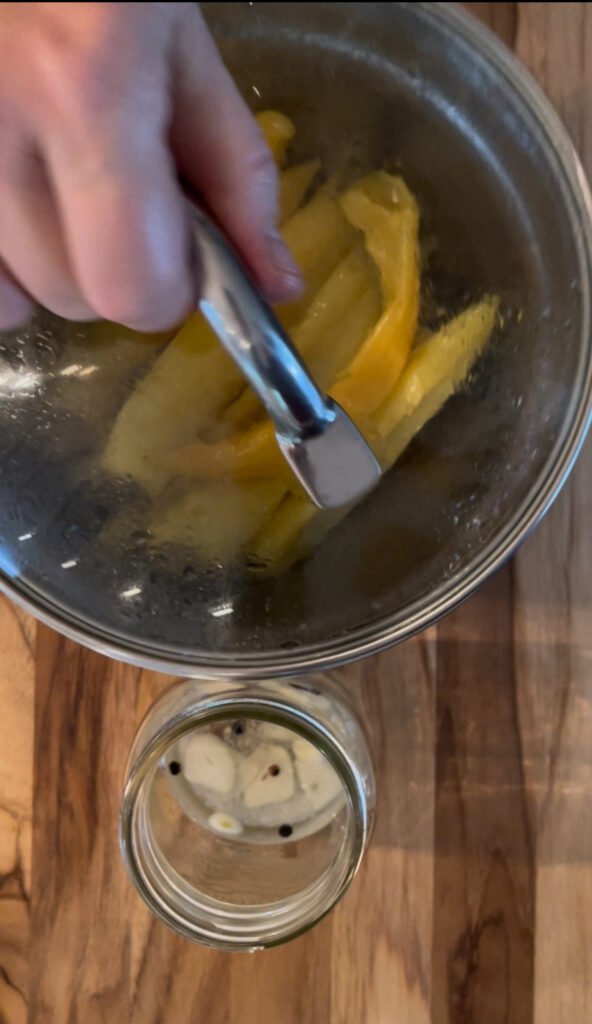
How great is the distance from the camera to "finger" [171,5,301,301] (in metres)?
0.22

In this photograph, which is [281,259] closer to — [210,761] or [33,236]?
[33,236]

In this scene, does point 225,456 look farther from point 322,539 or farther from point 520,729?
point 520,729

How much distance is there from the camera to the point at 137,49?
181 mm

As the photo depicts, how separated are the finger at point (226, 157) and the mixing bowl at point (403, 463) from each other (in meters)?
0.10

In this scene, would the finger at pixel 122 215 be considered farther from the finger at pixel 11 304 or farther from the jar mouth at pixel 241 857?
the jar mouth at pixel 241 857

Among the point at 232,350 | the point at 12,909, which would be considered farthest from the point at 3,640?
the point at 232,350

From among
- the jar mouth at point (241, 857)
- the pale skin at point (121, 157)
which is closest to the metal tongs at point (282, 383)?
the pale skin at point (121, 157)

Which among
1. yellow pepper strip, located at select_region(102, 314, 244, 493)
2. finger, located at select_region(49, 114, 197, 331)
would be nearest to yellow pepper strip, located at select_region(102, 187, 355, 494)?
yellow pepper strip, located at select_region(102, 314, 244, 493)

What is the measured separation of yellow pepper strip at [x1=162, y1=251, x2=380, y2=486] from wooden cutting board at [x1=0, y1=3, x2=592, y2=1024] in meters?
0.14

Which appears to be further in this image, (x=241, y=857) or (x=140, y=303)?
(x=241, y=857)

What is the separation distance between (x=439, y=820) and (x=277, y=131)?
32 centimetres

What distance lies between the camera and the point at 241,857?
0.44 m

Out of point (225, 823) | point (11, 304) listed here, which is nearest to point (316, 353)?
point (11, 304)

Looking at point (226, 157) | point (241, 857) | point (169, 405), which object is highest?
point (226, 157)
